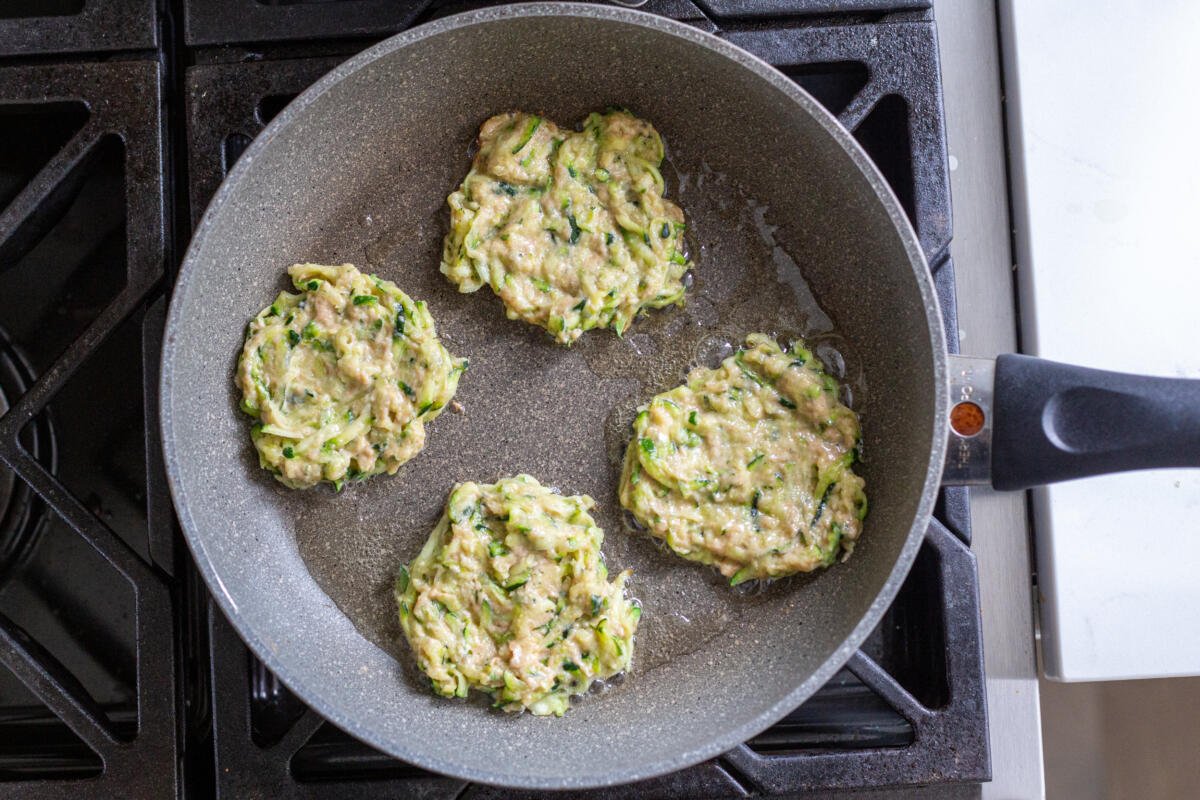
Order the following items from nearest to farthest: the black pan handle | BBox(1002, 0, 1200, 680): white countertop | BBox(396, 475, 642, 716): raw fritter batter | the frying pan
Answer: the black pan handle, the frying pan, BBox(396, 475, 642, 716): raw fritter batter, BBox(1002, 0, 1200, 680): white countertop

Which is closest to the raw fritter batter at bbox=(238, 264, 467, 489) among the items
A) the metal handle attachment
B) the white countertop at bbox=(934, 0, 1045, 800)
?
the metal handle attachment

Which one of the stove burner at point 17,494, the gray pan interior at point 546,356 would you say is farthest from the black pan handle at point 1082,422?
the stove burner at point 17,494

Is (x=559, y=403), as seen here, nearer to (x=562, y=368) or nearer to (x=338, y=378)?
(x=562, y=368)

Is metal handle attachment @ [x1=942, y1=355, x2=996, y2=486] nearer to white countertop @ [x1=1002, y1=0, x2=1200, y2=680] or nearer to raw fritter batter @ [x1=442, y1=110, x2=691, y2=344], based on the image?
white countertop @ [x1=1002, y1=0, x2=1200, y2=680]

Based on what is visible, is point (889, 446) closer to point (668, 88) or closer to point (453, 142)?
point (668, 88)

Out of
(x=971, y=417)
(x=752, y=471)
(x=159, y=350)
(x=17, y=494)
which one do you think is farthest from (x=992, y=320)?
(x=17, y=494)

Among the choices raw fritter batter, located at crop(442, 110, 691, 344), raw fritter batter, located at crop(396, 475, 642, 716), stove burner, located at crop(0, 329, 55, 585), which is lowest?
raw fritter batter, located at crop(396, 475, 642, 716)

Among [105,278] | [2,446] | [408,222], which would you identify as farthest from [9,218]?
[408,222]

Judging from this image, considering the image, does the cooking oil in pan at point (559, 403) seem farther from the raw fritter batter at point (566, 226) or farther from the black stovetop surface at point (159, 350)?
the black stovetop surface at point (159, 350)
